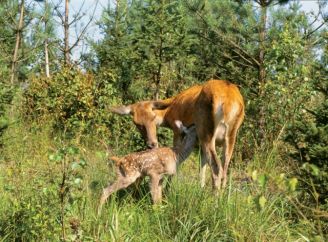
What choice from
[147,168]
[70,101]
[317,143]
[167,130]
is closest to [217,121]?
[147,168]

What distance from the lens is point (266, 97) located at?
1173 cm

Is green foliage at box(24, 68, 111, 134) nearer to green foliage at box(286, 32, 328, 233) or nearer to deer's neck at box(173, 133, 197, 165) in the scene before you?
deer's neck at box(173, 133, 197, 165)

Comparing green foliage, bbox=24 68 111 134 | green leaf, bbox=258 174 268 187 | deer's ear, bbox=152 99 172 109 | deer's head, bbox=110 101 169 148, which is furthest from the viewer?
green foliage, bbox=24 68 111 134

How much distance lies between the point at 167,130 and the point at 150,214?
5.65m

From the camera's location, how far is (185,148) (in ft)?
27.5

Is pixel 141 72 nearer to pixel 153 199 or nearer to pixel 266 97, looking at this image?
pixel 266 97

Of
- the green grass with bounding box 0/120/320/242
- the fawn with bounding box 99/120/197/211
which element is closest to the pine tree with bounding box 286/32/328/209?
the green grass with bounding box 0/120/320/242

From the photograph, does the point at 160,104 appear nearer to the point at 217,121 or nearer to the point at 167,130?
the point at 167,130

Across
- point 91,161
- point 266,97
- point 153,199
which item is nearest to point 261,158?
point 153,199

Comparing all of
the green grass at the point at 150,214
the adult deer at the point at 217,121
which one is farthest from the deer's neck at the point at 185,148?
the green grass at the point at 150,214

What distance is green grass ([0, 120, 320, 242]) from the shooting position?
20.3 feet

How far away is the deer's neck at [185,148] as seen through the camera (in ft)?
27.0

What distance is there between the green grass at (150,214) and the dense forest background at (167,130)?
0.05 ft

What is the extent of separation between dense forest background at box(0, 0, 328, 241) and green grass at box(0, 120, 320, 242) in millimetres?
15
